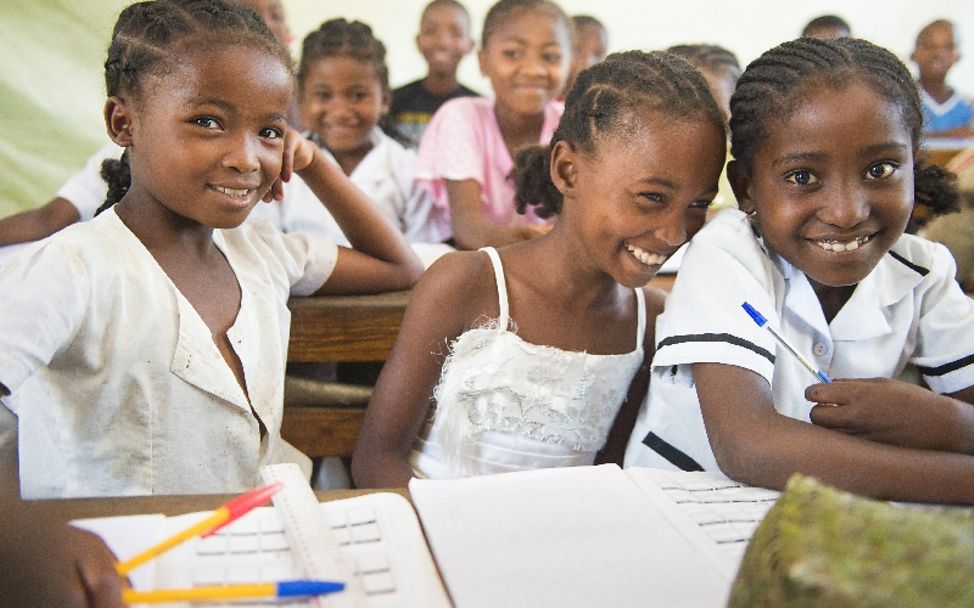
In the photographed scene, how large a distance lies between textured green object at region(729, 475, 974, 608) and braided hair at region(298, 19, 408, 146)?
6.94ft

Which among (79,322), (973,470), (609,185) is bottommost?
(973,470)

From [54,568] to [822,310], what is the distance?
913 millimetres

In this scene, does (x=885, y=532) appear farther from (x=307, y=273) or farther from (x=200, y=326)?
(x=307, y=273)

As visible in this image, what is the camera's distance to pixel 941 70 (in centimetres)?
486

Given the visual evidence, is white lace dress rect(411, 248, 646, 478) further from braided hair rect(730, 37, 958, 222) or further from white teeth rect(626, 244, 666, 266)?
braided hair rect(730, 37, 958, 222)

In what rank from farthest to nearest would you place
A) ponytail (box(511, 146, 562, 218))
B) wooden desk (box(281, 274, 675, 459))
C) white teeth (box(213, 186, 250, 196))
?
ponytail (box(511, 146, 562, 218)), wooden desk (box(281, 274, 675, 459)), white teeth (box(213, 186, 250, 196))

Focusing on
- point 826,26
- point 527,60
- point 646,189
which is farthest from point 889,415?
point 826,26

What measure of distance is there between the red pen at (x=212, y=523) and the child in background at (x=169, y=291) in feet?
1.11

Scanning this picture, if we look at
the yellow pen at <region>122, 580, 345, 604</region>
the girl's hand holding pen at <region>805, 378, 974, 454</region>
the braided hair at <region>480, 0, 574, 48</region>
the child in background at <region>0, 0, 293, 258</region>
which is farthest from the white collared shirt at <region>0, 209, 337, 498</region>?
the braided hair at <region>480, 0, 574, 48</region>

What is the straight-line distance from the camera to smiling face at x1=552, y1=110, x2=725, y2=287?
1.17m

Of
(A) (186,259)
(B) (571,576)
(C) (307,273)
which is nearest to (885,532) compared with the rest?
(B) (571,576)

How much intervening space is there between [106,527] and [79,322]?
1.16 ft

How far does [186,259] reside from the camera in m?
1.12

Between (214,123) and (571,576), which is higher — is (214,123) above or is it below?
above
